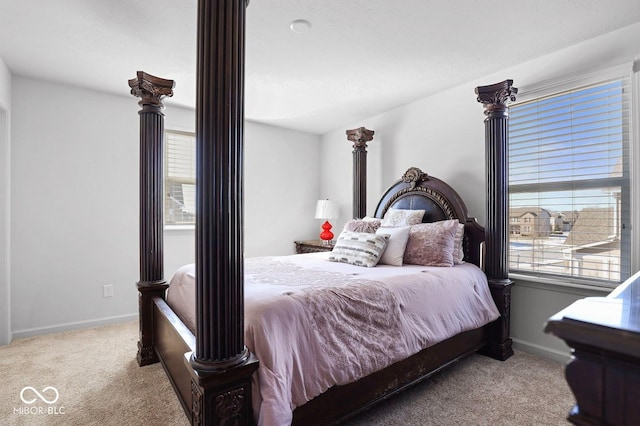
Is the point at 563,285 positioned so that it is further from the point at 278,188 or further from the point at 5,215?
the point at 5,215

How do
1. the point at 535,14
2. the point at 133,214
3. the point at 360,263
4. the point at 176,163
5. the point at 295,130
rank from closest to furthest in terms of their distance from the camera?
1. the point at 535,14
2. the point at 360,263
3. the point at 133,214
4. the point at 176,163
5. the point at 295,130

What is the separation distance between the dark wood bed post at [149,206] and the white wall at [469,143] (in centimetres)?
259

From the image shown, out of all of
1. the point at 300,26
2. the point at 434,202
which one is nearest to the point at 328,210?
the point at 434,202

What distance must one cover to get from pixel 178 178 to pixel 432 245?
3.14 m

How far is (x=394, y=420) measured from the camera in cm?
189

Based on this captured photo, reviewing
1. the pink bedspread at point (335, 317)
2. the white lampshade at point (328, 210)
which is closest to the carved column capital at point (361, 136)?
the white lampshade at point (328, 210)

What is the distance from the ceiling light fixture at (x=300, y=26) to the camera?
226cm

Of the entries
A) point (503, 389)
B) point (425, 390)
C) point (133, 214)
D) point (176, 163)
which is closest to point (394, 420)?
point (425, 390)

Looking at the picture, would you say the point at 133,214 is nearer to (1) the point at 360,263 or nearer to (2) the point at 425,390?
(1) the point at 360,263

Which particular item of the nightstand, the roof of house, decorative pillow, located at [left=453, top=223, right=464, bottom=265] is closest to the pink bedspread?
decorative pillow, located at [left=453, top=223, right=464, bottom=265]

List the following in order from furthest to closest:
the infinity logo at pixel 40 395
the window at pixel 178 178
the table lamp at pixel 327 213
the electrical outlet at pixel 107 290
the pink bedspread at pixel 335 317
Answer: the table lamp at pixel 327 213, the window at pixel 178 178, the electrical outlet at pixel 107 290, the infinity logo at pixel 40 395, the pink bedspread at pixel 335 317

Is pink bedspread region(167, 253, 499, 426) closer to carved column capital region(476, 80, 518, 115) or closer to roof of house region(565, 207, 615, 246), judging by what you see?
roof of house region(565, 207, 615, 246)

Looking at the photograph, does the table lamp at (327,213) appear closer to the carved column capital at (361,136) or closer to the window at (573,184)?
the carved column capital at (361,136)

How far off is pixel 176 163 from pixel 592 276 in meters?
Answer: 4.37
